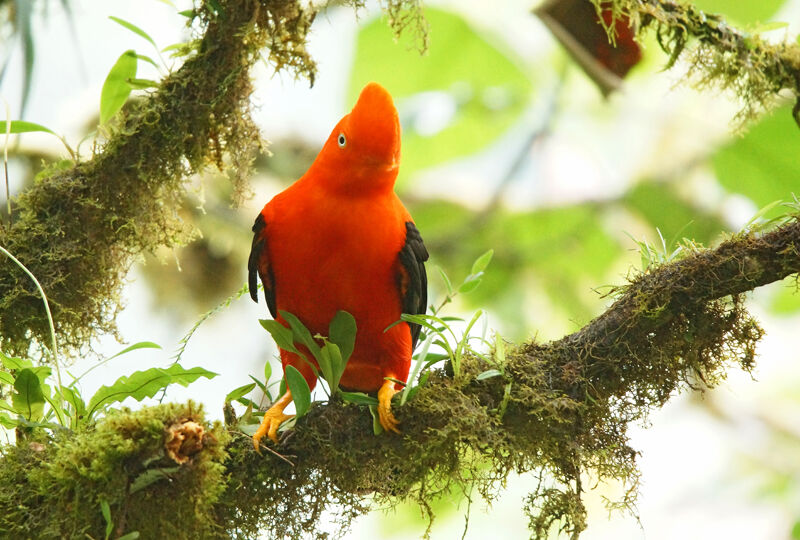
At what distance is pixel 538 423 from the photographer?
1.75m

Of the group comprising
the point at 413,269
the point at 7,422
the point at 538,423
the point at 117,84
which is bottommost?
the point at 538,423

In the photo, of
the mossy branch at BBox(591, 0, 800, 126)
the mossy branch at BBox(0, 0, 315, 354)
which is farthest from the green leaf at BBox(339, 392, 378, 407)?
the mossy branch at BBox(591, 0, 800, 126)

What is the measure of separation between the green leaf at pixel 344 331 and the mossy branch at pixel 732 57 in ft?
4.52

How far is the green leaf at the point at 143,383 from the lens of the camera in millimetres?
1749

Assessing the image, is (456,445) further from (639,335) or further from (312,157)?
(312,157)

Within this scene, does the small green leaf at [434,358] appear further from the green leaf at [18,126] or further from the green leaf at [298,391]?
the green leaf at [18,126]

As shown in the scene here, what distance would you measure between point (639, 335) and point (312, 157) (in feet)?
9.61

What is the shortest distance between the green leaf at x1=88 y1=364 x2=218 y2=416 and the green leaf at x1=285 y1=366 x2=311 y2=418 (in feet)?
0.64

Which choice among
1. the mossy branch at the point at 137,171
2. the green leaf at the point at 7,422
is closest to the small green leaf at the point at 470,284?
the mossy branch at the point at 137,171

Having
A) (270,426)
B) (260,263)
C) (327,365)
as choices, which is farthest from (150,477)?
(260,263)

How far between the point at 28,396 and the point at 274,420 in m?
0.64

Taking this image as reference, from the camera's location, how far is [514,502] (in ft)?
19.4

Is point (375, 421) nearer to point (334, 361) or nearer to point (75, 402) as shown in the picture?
point (334, 361)

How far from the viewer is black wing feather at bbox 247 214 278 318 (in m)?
2.24
